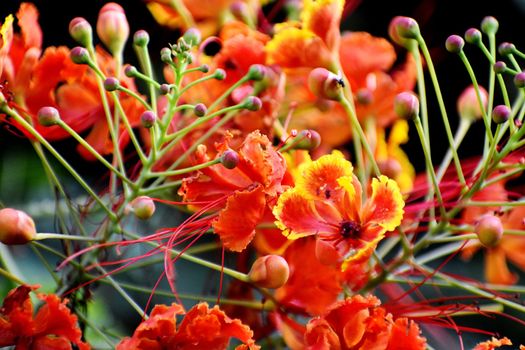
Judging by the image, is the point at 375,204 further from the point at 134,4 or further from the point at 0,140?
the point at 134,4

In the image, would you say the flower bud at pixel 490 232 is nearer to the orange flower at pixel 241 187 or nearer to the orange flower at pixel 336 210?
the orange flower at pixel 336 210

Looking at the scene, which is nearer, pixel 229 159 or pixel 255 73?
pixel 229 159

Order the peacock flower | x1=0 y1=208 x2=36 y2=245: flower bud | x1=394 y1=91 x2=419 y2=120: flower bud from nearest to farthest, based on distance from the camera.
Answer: x1=0 y1=208 x2=36 y2=245: flower bud, x1=394 y1=91 x2=419 y2=120: flower bud, the peacock flower

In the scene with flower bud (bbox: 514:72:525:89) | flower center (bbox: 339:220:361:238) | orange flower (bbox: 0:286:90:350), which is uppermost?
flower bud (bbox: 514:72:525:89)

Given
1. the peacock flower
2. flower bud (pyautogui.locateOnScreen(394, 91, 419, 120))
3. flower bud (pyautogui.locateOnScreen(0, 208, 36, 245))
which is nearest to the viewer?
flower bud (pyautogui.locateOnScreen(0, 208, 36, 245))

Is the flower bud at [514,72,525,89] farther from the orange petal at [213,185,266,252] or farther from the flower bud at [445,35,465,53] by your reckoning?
the orange petal at [213,185,266,252]

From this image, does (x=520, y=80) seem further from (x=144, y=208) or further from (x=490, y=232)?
(x=144, y=208)

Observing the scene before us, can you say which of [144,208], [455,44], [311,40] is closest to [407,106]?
[455,44]

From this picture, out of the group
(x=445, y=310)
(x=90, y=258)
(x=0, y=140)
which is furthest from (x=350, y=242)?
(x=0, y=140)

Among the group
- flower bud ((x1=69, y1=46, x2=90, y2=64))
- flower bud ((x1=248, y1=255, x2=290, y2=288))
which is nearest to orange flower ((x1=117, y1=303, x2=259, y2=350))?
flower bud ((x1=248, y1=255, x2=290, y2=288))
